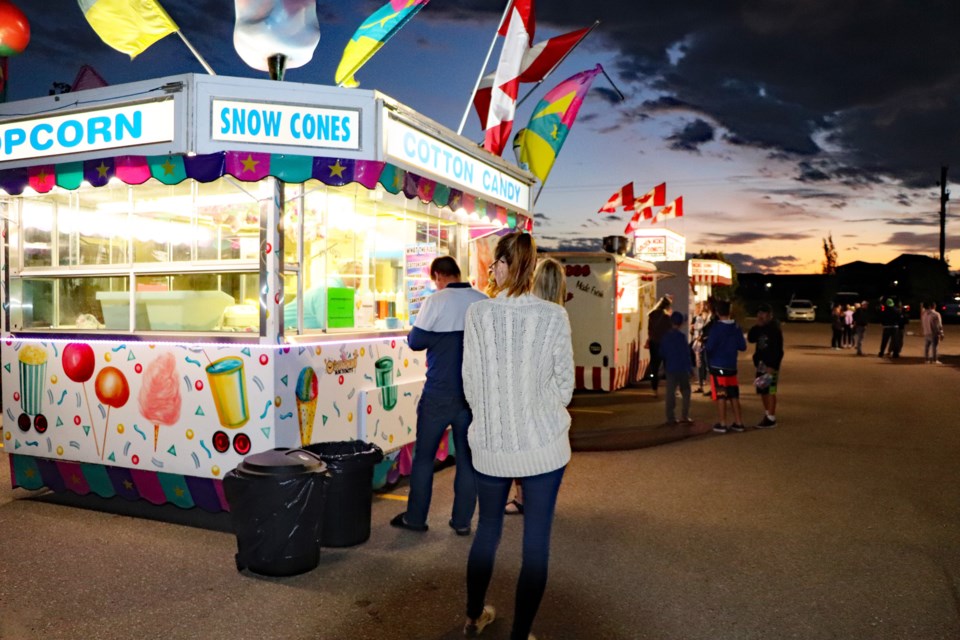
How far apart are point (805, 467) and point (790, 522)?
2.29m

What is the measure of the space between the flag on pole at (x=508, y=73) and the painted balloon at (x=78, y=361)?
459 centimetres

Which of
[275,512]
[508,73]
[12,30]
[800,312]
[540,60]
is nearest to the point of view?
[275,512]

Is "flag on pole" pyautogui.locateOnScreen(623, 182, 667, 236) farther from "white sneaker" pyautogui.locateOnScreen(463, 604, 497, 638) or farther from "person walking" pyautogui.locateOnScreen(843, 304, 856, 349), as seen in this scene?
"white sneaker" pyautogui.locateOnScreen(463, 604, 497, 638)

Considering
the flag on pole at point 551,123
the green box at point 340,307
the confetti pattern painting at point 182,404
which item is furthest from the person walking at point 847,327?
the green box at point 340,307

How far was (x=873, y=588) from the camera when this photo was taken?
473cm

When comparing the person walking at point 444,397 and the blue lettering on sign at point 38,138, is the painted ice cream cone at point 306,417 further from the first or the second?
the blue lettering on sign at point 38,138

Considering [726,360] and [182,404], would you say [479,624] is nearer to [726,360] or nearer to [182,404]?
[182,404]

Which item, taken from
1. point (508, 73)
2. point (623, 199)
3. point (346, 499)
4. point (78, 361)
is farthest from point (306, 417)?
point (623, 199)

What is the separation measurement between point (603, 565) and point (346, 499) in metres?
1.81

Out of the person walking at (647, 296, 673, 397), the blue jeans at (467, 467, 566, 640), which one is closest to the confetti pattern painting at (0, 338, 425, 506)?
the blue jeans at (467, 467, 566, 640)

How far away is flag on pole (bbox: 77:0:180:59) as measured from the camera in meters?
6.16

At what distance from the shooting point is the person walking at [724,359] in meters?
10.3

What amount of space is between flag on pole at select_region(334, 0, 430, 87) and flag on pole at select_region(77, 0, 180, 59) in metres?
1.43

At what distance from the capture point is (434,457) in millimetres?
5719
